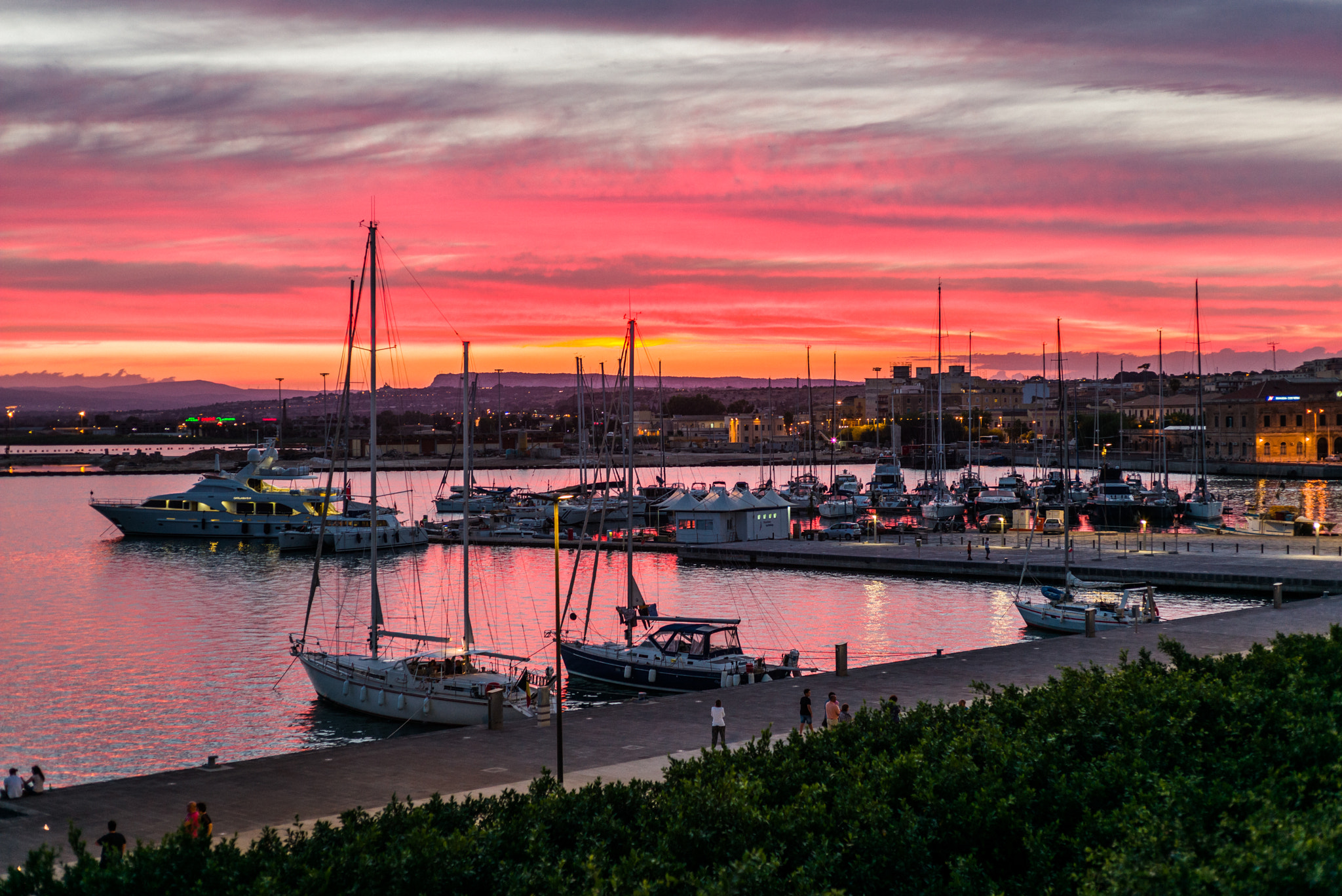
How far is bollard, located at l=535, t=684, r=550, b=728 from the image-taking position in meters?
26.2

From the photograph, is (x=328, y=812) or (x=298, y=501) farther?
(x=298, y=501)

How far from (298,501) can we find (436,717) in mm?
65724

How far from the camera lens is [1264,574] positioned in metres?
53.2

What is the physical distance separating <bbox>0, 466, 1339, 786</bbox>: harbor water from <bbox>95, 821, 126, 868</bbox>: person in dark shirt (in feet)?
48.1

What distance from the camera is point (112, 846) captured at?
14.5m

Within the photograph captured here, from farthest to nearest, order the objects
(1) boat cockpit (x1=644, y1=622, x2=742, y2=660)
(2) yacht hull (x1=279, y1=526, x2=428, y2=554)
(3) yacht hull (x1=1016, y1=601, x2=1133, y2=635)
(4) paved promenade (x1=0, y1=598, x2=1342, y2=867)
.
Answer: (2) yacht hull (x1=279, y1=526, x2=428, y2=554)
(3) yacht hull (x1=1016, y1=601, x2=1133, y2=635)
(1) boat cockpit (x1=644, y1=622, x2=742, y2=660)
(4) paved promenade (x1=0, y1=598, x2=1342, y2=867)

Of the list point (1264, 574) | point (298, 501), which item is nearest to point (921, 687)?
point (1264, 574)

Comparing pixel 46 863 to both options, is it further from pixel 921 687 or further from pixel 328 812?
pixel 921 687

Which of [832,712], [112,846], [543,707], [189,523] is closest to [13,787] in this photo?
[112,846]

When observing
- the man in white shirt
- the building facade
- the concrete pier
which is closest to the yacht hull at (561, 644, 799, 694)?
the man in white shirt

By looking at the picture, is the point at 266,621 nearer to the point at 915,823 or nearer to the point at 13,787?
the point at 13,787

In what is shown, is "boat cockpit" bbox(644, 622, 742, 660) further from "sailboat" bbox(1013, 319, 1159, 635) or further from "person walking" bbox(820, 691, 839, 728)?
"sailboat" bbox(1013, 319, 1159, 635)

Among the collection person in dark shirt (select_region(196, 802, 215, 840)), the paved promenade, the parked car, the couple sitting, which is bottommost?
the parked car

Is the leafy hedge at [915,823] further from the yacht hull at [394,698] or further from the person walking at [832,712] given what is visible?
the yacht hull at [394,698]
